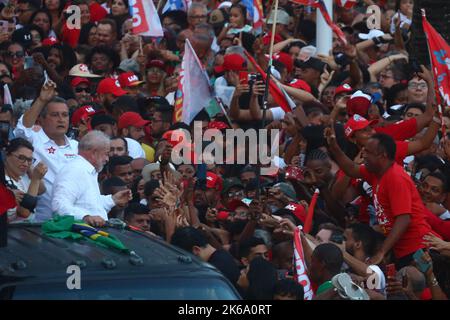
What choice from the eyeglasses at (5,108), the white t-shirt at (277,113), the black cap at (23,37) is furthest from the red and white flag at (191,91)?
the black cap at (23,37)

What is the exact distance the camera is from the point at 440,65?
10.5m

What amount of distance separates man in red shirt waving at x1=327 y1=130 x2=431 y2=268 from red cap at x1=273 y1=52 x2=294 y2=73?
536cm

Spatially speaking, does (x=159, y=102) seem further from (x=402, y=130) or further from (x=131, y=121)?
(x=402, y=130)

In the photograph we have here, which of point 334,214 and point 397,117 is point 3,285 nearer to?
point 334,214

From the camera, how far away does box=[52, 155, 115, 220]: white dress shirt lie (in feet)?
27.6

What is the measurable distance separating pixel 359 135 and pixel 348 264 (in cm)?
202

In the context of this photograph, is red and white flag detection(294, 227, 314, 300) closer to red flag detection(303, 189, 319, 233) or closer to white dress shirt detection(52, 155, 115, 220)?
red flag detection(303, 189, 319, 233)

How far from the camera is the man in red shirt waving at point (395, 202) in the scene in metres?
9.27

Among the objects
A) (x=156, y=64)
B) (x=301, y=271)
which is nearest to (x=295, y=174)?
(x=301, y=271)

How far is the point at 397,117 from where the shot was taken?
12281 millimetres

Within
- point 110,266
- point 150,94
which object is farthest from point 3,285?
point 150,94

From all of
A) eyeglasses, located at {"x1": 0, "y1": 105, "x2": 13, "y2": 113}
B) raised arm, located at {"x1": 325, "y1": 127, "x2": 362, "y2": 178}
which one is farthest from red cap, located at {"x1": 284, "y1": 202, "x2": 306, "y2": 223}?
eyeglasses, located at {"x1": 0, "y1": 105, "x2": 13, "y2": 113}

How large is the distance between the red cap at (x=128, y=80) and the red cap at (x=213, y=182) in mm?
3076

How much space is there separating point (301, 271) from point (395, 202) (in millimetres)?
1324
